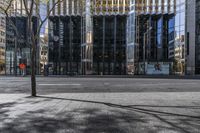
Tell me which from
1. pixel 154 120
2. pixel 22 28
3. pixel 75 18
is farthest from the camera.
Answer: pixel 75 18

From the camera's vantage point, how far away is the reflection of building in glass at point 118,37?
48969mm

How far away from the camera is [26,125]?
6121mm

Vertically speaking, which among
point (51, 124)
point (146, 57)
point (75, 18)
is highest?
point (75, 18)

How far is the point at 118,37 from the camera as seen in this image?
51.3 m

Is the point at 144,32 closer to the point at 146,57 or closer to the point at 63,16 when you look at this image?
the point at 146,57

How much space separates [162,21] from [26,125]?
1871 inches

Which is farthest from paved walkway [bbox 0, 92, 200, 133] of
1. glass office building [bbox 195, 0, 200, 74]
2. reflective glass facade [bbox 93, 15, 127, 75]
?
glass office building [bbox 195, 0, 200, 74]

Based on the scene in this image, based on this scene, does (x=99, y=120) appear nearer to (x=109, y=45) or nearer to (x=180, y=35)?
(x=109, y=45)

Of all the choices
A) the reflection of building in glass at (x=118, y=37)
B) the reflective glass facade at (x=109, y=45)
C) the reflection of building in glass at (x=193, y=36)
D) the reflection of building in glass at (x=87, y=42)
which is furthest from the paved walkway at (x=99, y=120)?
the reflection of building in glass at (x=193, y=36)

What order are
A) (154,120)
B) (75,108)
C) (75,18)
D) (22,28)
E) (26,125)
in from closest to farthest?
1. (26,125)
2. (154,120)
3. (75,108)
4. (22,28)
5. (75,18)

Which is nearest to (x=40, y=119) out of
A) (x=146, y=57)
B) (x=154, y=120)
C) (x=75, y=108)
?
(x=75, y=108)

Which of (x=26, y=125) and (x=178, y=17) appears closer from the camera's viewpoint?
(x=26, y=125)

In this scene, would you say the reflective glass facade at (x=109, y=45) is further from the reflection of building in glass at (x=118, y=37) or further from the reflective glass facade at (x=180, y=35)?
the reflective glass facade at (x=180, y=35)

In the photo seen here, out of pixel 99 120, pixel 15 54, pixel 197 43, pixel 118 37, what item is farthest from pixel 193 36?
pixel 99 120
